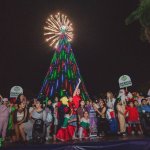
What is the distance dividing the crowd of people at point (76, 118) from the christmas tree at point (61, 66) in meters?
12.7

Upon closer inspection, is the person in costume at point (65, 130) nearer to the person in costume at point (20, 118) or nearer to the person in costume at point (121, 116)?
the person in costume at point (20, 118)

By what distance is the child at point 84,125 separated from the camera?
36.2 ft

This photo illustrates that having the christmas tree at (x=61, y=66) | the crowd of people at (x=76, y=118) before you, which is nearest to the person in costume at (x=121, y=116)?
the crowd of people at (x=76, y=118)

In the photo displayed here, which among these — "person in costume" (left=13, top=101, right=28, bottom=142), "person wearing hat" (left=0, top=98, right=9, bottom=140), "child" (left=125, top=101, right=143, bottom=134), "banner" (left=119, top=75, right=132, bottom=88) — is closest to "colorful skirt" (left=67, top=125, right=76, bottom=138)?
"person in costume" (left=13, top=101, right=28, bottom=142)

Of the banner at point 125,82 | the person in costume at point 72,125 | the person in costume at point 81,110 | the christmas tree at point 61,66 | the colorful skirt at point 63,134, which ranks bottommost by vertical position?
the colorful skirt at point 63,134

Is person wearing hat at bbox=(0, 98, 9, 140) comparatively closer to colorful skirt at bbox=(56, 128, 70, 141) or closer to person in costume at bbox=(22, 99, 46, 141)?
person in costume at bbox=(22, 99, 46, 141)

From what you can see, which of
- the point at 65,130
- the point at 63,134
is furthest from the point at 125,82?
the point at 63,134

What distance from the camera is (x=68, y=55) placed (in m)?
26.0

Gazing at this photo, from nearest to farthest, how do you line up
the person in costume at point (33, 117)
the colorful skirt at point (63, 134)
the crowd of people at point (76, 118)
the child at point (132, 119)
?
the person in costume at point (33, 117) < the crowd of people at point (76, 118) < the colorful skirt at point (63, 134) < the child at point (132, 119)

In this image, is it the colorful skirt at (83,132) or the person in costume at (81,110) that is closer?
the colorful skirt at (83,132)

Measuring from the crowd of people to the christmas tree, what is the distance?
12.7 m

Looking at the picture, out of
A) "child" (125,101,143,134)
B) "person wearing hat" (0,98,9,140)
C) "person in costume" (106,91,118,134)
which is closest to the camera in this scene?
"person wearing hat" (0,98,9,140)

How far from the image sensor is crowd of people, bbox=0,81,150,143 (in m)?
10.3

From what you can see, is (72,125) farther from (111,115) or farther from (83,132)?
(111,115)
